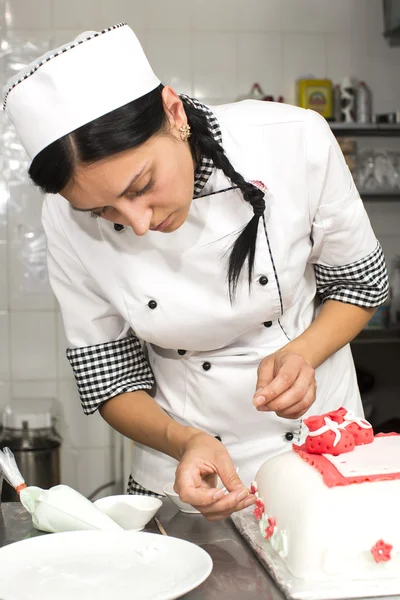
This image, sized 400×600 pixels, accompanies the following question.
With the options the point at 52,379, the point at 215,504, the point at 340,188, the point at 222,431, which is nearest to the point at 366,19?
the point at 52,379

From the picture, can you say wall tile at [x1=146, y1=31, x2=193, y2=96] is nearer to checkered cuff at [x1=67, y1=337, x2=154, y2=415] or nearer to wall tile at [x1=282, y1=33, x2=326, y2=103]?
wall tile at [x1=282, y1=33, x2=326, y2=103]

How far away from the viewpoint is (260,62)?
371 cm

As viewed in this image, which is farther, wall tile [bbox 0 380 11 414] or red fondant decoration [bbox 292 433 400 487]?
wall tile [bbox 0 380 11 414]

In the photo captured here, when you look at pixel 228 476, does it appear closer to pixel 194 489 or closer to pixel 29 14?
pixel 194 489

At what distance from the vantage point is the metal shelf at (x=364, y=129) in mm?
3514

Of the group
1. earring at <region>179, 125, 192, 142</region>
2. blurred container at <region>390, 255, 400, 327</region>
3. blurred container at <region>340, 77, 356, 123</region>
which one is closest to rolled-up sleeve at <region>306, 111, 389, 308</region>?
earring at <region>179, 125, 192, 142</region>

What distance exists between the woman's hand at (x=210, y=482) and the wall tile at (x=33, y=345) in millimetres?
2482

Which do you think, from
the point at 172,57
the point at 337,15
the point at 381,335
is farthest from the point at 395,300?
the point at 172,57

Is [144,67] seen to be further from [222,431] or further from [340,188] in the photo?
[222,431]

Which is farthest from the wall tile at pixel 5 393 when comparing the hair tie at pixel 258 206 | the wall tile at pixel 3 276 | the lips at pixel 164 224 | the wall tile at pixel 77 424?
the lips at pixel 164 224

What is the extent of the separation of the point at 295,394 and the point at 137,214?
1.22 ft

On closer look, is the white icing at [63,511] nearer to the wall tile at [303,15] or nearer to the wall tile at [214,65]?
the wall tile at [214,65]

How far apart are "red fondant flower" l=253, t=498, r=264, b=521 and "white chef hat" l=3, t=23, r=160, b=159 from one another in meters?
0.63

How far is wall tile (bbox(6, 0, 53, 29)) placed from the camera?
11.8 feet
